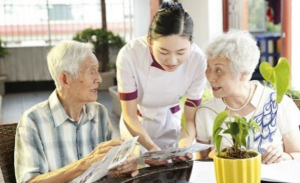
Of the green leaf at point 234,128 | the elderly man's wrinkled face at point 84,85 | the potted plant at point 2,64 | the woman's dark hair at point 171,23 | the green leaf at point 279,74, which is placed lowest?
the potted plant at point 2,64

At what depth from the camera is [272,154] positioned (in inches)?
74.0

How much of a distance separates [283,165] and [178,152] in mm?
380

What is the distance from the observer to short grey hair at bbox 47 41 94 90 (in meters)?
1.97

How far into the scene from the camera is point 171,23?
6.79 feet

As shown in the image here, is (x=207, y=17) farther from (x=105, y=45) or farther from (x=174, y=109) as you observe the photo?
(x=105, y=45)

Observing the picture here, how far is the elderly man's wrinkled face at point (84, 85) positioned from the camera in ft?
6.58

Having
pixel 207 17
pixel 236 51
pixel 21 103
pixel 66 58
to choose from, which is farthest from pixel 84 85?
pixel 21 103

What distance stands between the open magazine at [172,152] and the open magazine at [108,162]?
0.50 ft

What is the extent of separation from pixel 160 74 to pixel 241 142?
93 cm

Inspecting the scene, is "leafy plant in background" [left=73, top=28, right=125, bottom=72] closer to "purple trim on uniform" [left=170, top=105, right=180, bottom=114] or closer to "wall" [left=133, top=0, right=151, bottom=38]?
"wall" [left=133, top=0, right=151, bottom=38]

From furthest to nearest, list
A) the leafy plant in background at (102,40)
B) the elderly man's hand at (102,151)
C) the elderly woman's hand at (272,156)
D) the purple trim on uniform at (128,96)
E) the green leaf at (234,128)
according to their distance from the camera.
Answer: the leafy plant in background at (102,40) < the purple trim on uniform at (128,96) < the elderly woman's hand at (272,156) < the elderly man's hand at (102,151) < the green leaf at (234,128)

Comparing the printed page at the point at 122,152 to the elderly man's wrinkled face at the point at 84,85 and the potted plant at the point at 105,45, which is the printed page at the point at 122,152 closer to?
the elderly man's wrinkled face at the point at 84,85

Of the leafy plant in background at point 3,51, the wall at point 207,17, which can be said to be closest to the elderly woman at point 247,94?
the wall at point 207,17

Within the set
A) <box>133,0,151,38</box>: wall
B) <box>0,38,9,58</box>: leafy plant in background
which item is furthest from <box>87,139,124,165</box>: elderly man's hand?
<box>0,38,9,58</box>: leafy plant in background
